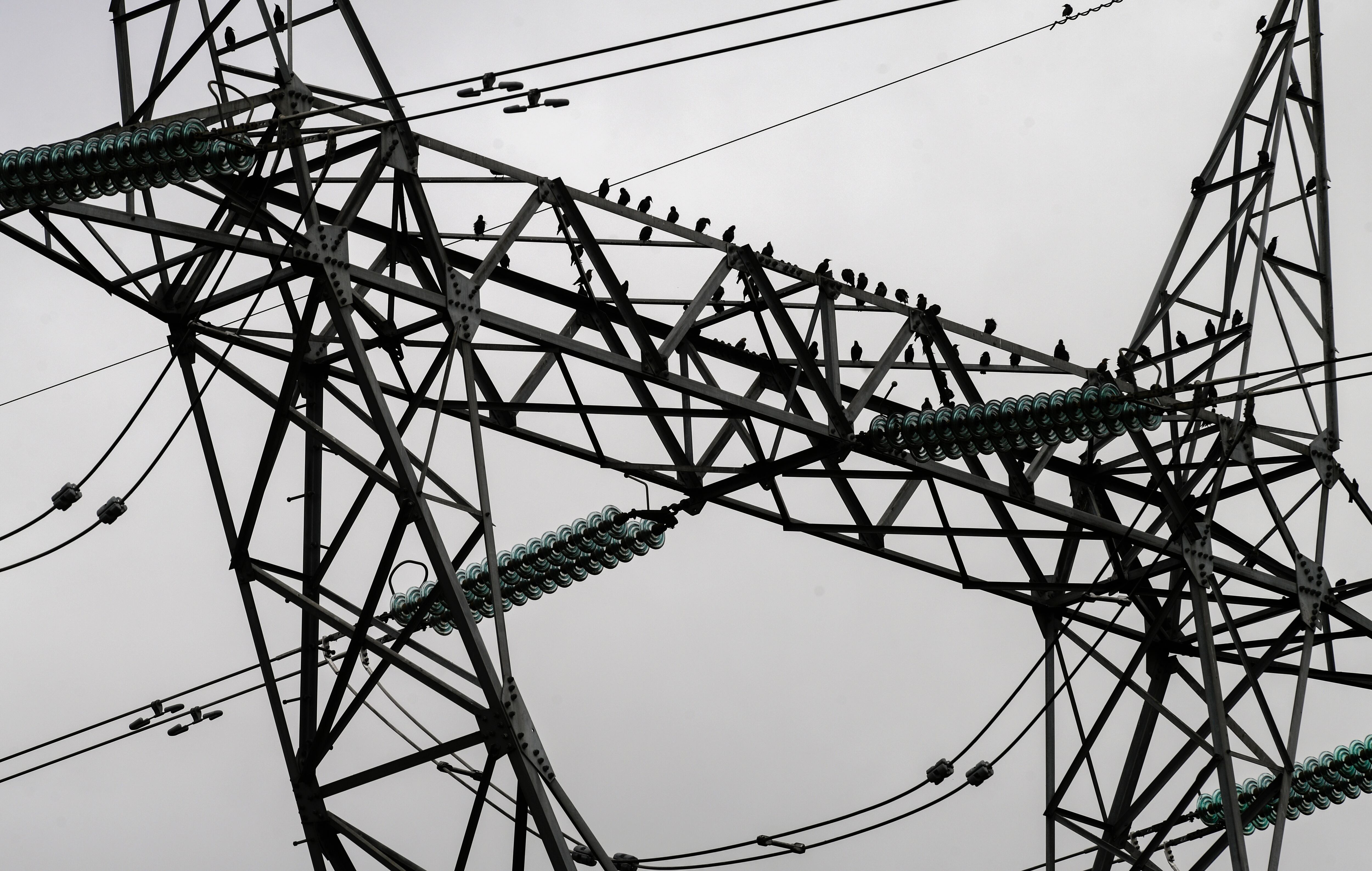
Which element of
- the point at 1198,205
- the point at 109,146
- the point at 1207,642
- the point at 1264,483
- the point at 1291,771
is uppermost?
the point at 1198,205

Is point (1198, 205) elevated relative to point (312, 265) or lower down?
elevated

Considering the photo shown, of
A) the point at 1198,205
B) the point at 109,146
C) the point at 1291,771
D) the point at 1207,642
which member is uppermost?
the point at 1198,205

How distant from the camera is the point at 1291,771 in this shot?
16.6m

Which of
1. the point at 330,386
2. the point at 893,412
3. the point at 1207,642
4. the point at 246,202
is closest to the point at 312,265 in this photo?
the point at 246,202

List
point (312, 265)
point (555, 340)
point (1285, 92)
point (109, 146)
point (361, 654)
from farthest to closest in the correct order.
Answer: point (1285, 92), point (361, 654), point (555, 340), point (312, 265), point (109, 146)

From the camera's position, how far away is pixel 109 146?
40.8 ft

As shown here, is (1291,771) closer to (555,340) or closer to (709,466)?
(709,466)

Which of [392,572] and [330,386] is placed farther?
[330,386]

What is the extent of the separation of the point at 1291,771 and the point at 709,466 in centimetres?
634

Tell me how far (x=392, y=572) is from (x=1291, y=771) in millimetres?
8856

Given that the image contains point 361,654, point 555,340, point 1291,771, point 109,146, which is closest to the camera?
point 109,146

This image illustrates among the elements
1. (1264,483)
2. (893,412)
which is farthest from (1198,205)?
(893,412)

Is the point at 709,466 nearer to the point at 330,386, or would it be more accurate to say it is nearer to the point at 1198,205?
the point at 330,386

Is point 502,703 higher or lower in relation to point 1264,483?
lower
